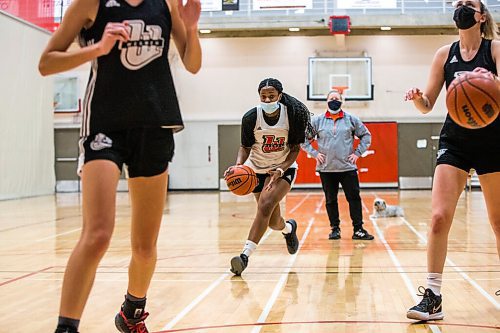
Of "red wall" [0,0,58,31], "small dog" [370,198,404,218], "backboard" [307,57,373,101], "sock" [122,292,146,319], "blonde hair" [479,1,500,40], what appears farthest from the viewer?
"backboard" [307,57,373,101]

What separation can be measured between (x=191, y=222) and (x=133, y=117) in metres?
9.49

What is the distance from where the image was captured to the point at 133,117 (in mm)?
3283

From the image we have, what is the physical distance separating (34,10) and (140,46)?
763 inches

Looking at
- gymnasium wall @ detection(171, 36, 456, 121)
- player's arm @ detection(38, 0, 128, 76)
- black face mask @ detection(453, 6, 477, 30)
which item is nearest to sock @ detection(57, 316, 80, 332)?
player's arm @ detection(38, 0, 128, 76)

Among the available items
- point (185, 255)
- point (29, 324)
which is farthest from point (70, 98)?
point (29, 324)

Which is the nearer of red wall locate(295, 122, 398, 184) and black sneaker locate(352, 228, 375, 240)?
black sneaker locate(352, 228, 375, 240)

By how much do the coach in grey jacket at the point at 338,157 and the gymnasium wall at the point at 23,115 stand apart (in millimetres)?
13555

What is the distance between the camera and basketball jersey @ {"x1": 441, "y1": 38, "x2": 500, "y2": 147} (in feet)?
14.7

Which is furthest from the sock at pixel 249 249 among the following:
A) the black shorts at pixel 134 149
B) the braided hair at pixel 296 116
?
the black shorts at pixel 134 149

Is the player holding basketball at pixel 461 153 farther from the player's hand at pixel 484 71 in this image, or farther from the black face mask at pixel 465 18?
the player's hand at pixel 484 71

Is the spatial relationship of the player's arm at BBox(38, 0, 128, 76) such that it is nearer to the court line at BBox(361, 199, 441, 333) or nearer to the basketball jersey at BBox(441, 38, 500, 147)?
the basketball jersey at BBox(441, 38, 500, 147)

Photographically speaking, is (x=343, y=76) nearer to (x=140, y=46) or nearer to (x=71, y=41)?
(x=140, y=46)

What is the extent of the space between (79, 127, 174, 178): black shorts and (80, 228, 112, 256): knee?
0.35m

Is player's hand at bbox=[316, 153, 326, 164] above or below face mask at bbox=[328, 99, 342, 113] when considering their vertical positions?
below
